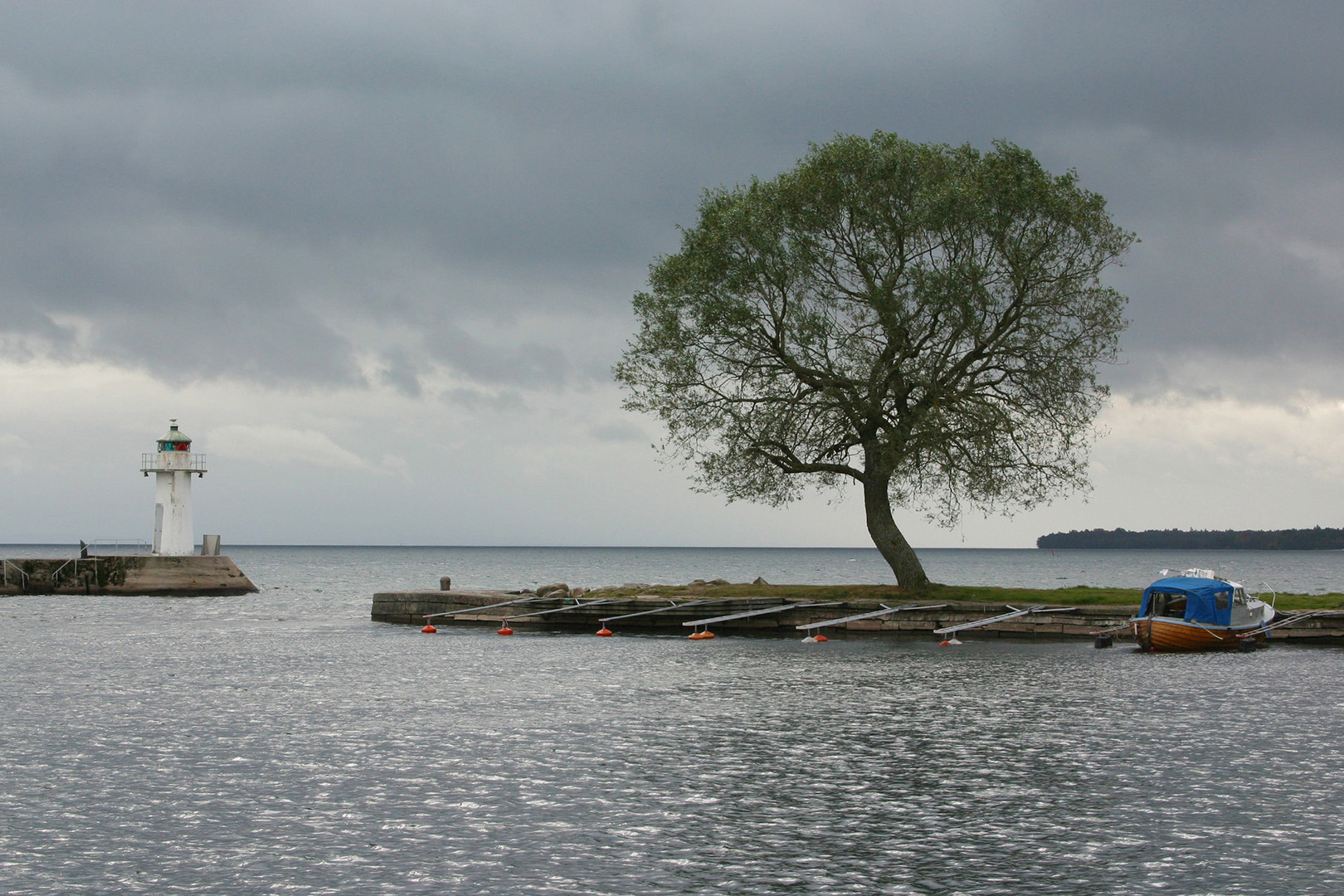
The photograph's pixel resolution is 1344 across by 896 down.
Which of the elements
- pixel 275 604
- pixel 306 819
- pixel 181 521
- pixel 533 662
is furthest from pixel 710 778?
pixel 181 521

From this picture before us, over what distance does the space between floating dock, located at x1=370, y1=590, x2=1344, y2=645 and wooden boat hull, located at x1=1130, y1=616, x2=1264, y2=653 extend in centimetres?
213

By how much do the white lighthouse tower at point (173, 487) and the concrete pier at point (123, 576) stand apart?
1.31 metres

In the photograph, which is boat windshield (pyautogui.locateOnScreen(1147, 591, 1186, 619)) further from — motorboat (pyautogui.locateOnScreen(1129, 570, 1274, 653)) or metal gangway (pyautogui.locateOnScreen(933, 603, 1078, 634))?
metal gangway (pyautogui.locateOnScreen(933, 603, 1078, 634))

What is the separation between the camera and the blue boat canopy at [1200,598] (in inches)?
1533

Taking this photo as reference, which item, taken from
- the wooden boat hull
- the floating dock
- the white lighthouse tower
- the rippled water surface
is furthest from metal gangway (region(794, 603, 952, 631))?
the white lighthouse tower

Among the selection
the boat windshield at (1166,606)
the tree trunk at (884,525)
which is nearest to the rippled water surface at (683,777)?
the boat windshield at (1166,606)

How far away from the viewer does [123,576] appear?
262 feet

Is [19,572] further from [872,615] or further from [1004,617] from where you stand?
[1004,617]

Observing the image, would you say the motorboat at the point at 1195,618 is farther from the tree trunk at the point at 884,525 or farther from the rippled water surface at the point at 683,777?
the tree trunk at the point at 884,525

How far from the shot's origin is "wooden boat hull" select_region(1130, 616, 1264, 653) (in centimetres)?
3794

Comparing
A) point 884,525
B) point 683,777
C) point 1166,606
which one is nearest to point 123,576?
point 884,525

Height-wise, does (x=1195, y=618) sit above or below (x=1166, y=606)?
below

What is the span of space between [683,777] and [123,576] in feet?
230

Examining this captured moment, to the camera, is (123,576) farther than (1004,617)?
Yes
